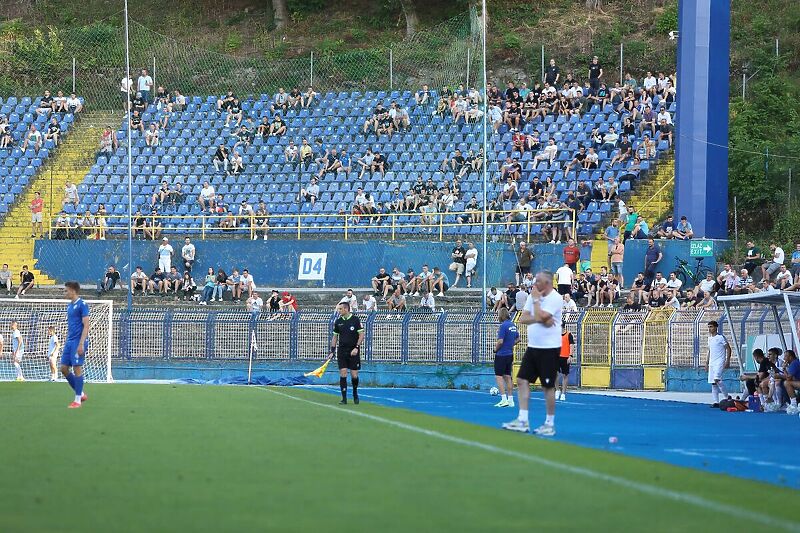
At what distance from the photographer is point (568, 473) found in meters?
11.0

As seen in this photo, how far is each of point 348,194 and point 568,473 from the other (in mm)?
34626

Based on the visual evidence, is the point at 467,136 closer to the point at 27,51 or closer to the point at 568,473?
the point at 27,51

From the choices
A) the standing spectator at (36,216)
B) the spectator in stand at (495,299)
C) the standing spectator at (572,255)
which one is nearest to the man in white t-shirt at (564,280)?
the spectator in stand at (495,299)

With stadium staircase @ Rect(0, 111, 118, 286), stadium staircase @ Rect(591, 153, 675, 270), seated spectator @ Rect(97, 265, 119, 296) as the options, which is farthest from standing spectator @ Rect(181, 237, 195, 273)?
stadium staircase @ Rect(591, 153, 675, 270)

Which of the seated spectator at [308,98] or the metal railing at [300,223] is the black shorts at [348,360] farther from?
the seated spectator at [308,98]

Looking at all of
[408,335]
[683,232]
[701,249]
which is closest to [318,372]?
[408,335]

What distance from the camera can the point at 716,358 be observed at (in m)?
26.1

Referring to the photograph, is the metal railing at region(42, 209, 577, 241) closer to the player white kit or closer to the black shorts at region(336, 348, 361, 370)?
the player white kit

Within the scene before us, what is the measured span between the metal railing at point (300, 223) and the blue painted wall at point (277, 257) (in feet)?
1.77

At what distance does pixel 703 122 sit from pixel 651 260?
16.0 feet

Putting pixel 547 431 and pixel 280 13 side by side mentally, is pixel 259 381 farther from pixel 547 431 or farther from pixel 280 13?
pixel 280 13

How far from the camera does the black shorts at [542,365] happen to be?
49.5 feet

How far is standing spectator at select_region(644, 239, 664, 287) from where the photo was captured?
122 feet

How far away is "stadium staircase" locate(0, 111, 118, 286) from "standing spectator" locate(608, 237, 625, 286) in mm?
18495
